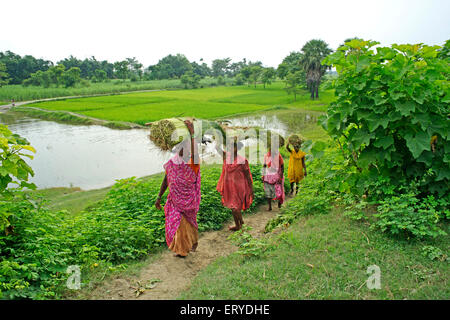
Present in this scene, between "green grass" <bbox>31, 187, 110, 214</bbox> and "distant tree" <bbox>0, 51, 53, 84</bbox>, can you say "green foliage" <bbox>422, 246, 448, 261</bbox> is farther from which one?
"distant tree" <bbox>0, 51, 53, 84</bbox>

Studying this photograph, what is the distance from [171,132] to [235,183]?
1635 millimetres

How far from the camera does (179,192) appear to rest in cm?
420

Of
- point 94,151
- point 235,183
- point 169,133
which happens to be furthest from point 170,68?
point 169,133

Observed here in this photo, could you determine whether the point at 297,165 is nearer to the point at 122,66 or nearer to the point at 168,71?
the point at 122,66

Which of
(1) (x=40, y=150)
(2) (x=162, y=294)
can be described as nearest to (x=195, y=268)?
(2) (x=162, y=294)

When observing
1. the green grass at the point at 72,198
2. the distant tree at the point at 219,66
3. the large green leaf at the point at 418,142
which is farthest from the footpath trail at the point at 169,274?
the distant tree at the point at 219,66

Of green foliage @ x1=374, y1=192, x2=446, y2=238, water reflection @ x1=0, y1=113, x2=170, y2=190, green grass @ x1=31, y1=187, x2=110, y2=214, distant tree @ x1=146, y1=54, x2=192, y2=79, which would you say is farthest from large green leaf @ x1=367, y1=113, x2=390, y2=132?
distant tree @ x1=146, y1=54, x2=192, y2=79

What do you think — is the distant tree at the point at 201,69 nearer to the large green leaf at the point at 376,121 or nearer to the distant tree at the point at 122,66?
the distant tree at the point at 122,66

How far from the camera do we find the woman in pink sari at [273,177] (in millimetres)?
6414

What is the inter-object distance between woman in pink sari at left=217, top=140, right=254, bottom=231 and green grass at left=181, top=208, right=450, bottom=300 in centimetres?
164

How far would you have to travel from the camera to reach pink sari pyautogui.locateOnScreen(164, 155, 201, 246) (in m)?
4.19

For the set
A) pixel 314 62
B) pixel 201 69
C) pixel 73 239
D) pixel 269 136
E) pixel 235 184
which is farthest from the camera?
pixel 201 69

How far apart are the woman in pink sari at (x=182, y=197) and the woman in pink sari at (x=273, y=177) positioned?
2.49m

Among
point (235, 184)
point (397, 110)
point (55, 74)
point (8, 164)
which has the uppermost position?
point (55, 74)
